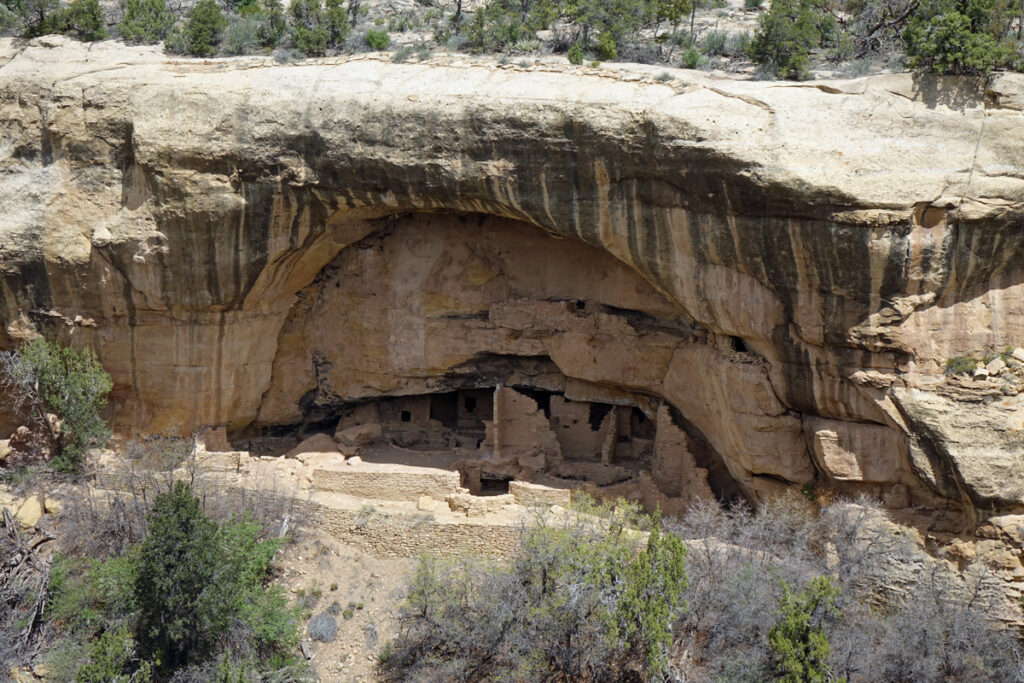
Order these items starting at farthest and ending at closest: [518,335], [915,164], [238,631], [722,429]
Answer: [518,335] → [722,429] → [238,631] → [915,164]

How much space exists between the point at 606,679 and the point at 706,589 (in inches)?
72.5

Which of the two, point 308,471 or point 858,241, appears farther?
point 308,471

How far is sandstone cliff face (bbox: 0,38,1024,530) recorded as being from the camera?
14.2 metres

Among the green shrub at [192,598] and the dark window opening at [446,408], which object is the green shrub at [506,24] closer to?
the dark window opening at [446,408]

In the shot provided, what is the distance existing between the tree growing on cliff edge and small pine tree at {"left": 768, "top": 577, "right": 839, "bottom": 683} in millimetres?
10742

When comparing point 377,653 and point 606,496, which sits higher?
point 606,496

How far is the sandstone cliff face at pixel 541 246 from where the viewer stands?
14.2 metres

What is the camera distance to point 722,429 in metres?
17.1

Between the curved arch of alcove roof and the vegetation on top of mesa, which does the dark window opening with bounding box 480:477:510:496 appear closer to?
the curved arch of alcove roof

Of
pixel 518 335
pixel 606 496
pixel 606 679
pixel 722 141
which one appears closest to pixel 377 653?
pixel 606 679

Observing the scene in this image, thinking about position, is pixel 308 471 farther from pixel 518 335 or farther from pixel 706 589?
pixel 706 589

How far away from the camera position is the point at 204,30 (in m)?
18.2

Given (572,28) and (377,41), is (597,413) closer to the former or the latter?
(572,28)

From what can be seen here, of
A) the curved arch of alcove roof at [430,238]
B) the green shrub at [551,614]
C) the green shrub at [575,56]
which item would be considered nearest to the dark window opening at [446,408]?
the curved arch of alcove roof at [430,238]
